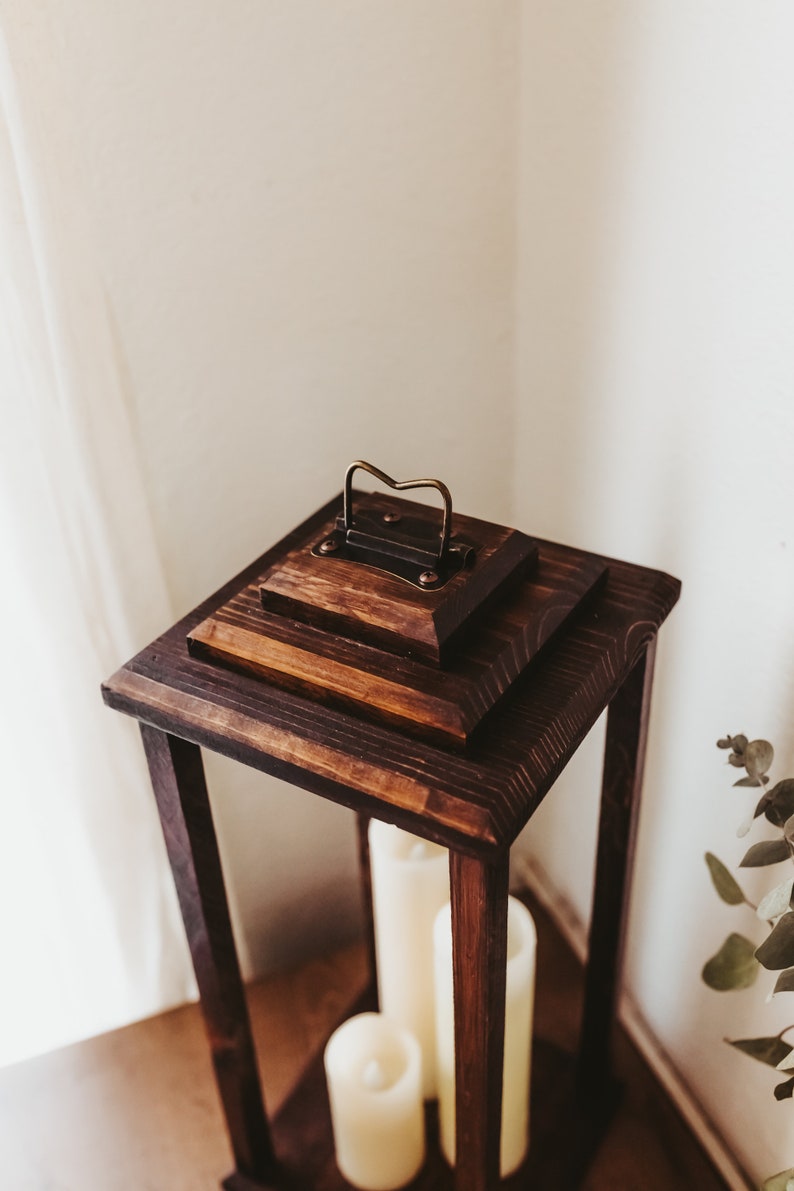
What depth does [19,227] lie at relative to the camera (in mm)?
710

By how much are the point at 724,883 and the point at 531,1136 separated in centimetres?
42

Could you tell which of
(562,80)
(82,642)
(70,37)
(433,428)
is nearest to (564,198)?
(562,80)

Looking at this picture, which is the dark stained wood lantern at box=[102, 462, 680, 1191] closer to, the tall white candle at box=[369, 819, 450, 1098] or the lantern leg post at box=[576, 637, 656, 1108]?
the lantern leg post at box=[576, 637, 656, 1108]

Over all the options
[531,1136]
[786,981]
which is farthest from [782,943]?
[531,1136]

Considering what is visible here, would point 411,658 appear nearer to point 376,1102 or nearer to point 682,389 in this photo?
point 682,389

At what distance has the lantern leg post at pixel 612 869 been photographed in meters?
0.79

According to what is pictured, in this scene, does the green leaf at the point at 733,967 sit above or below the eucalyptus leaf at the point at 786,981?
below

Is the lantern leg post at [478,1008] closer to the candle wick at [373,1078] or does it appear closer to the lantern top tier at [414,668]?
the lantern top tier at [414,668]

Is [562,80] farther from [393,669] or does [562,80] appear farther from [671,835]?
[671,835]

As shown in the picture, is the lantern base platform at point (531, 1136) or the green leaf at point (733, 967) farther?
the lantern base platform at point (531, 1136)

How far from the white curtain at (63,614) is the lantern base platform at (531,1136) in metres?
0.20

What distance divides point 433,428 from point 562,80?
12.5 inches

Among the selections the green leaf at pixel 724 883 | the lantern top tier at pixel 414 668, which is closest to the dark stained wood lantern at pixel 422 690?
the lantern top tier at pixel 414 668

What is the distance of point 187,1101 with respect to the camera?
1070 millimetres
